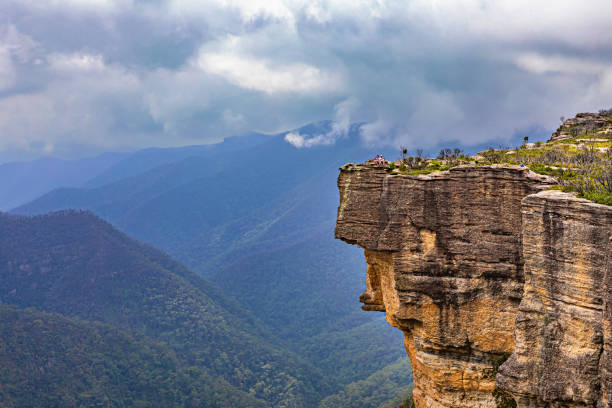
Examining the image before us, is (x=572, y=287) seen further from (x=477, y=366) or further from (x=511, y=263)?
(x=477, y=366)

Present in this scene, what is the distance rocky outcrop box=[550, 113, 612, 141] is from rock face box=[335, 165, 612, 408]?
23.9 meters

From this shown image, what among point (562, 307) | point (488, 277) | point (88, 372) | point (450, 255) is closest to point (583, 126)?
point (488, 277)

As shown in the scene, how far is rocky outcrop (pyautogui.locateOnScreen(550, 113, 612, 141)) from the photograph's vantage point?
150ft

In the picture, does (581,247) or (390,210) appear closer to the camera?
(581,247)

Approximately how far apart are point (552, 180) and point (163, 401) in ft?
448

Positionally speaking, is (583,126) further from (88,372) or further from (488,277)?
(88,372)

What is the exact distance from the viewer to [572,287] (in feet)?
67.7

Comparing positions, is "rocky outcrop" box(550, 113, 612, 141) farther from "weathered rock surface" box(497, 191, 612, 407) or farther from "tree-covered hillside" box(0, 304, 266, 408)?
"tree-covered hillside" box(0, 304, 266, 408)

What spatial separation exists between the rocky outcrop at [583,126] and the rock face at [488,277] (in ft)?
78.6

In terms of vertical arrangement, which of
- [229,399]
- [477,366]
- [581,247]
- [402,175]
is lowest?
[229,399]

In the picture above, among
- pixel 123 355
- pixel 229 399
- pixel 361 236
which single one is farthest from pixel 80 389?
pixel 361 236

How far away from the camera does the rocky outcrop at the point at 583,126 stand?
45766 mm

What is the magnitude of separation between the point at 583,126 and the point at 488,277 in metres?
29.6

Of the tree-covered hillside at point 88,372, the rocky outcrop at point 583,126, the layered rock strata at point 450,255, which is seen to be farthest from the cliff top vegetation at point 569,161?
the tree-covered hillside at point 88,372
